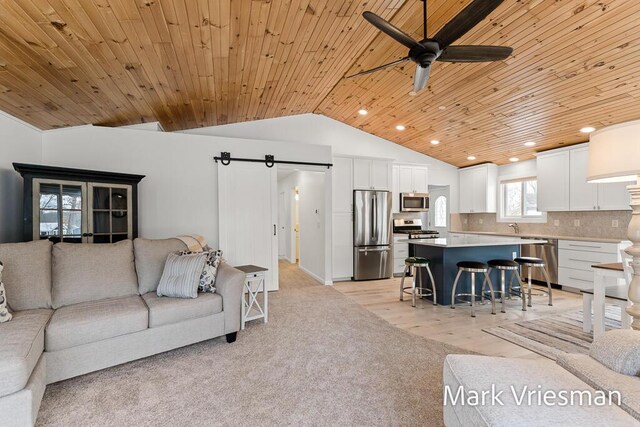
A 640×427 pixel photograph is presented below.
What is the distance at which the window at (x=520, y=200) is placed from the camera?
5.84 metres

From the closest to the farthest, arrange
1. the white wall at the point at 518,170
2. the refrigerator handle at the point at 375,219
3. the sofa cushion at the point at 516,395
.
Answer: the sofa cushion at the point at 516,395
the refrigerator handle at the point at 375,219
the white wall at the point at 518,170

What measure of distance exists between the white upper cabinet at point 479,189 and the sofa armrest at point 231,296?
5590 mm

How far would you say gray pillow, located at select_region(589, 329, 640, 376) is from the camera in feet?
3.89

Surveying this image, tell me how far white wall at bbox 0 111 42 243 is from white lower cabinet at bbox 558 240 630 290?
722 cm

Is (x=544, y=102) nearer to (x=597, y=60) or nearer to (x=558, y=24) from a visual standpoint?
(x=597, y=60)

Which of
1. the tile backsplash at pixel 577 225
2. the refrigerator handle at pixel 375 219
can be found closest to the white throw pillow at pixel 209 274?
the refrigerator handle at pixel 375 219

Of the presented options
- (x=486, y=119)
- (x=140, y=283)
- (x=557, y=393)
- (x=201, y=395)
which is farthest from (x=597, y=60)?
(x=140, y=283)

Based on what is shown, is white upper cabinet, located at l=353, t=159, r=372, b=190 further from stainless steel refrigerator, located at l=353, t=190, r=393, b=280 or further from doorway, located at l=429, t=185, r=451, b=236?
doorway, located at l=429, t=185, r=451, b=236

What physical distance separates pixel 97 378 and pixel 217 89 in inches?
126

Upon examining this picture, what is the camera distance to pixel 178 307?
2.62m

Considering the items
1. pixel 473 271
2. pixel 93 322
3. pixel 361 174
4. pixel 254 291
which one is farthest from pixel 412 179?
pixel 93 322

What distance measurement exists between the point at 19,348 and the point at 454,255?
13.9ft

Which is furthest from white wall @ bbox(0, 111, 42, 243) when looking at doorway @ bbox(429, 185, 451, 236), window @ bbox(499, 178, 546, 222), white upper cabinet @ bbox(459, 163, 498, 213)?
window @ bbox(499, 178, 546, 222)

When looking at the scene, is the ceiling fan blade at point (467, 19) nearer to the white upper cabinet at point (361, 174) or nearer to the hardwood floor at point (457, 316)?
the hardwood floor at point (457, 316)
